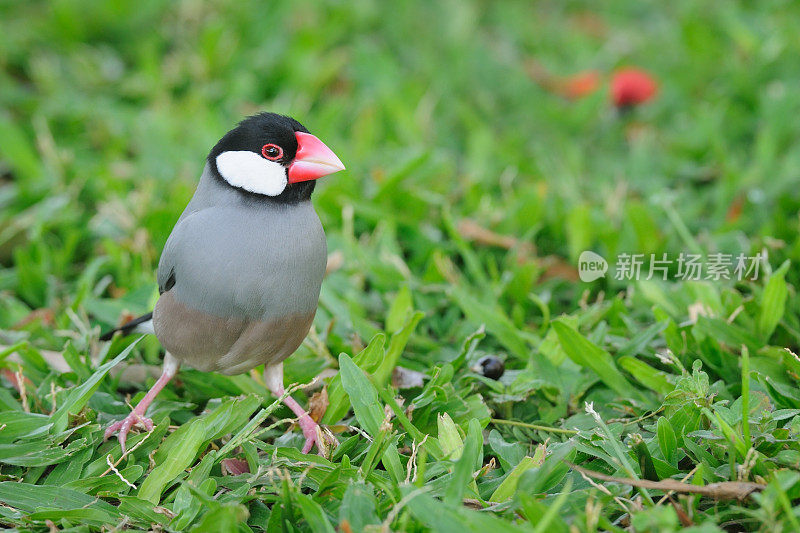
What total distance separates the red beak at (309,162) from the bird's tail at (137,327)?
29.4 inches

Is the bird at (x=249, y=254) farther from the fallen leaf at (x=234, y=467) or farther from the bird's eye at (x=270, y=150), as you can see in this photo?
the fallen leaf at (x=234, y=467)

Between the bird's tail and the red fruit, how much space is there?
3476 millimetres

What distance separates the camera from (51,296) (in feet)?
11.5

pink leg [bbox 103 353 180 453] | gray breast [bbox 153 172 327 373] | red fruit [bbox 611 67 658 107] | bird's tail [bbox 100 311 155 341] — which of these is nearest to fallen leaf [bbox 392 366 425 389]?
gray breast [bbox 153 172 327 373]

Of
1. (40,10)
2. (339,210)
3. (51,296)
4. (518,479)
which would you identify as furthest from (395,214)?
(40,10)

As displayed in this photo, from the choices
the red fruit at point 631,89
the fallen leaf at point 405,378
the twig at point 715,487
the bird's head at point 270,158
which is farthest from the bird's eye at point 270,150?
the red fruit at point 631,89

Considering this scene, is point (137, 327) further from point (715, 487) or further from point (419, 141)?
point (419, 141)

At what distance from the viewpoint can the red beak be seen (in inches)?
95.6

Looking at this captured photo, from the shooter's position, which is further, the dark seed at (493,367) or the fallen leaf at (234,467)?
the dark seed at (493,367)

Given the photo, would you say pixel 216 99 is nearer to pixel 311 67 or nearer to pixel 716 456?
pixel 311 67

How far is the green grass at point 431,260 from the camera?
225 centimetres

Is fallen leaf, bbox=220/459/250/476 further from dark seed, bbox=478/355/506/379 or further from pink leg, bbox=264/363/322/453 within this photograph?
dark seed, bbox=478/355/506/379

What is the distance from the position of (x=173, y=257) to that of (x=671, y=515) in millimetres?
1550

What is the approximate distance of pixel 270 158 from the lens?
243 centimetres
